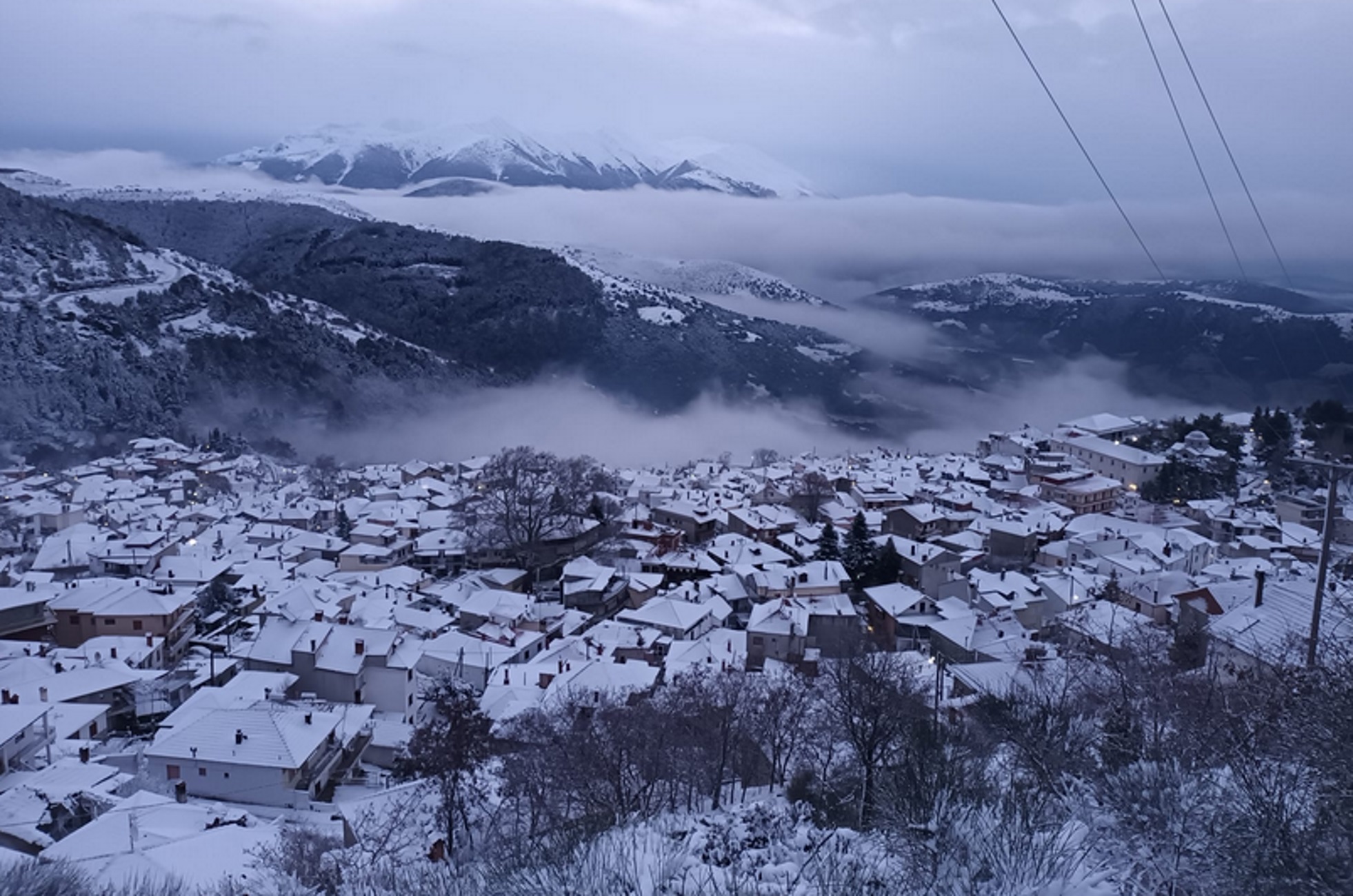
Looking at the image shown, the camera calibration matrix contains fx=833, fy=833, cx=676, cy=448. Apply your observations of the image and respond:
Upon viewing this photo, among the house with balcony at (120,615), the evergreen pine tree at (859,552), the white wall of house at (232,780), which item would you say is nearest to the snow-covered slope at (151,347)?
the house with balcony at (120,615)

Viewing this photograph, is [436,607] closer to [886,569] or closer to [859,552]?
[859,552]

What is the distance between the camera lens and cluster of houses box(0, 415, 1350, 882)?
1038 cm

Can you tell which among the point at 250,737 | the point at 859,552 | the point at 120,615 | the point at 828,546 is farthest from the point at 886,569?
the point at 120,615

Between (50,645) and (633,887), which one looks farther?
(50,645)

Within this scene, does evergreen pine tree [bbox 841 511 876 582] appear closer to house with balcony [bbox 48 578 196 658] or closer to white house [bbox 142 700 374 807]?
white house [bbox 142 700 374 807]

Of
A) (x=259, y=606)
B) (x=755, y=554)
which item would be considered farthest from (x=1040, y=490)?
(x=259, y=606)

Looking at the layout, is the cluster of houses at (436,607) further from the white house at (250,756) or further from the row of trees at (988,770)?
the row of trees at (988,770)

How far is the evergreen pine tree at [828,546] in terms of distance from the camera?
24391 millimetres

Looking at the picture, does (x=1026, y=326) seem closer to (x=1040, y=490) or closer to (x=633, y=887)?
(x=1040, y=490)

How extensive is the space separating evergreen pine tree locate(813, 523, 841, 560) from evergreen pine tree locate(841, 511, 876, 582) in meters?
0.40

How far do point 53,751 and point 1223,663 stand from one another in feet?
51.7

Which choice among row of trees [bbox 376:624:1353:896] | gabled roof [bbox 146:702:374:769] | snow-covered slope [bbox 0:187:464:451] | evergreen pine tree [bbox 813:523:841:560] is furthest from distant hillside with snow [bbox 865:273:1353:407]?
snow-covered slope [bbox 0:187:464:451]

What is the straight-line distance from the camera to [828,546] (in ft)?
80.8

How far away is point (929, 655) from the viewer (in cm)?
1589
